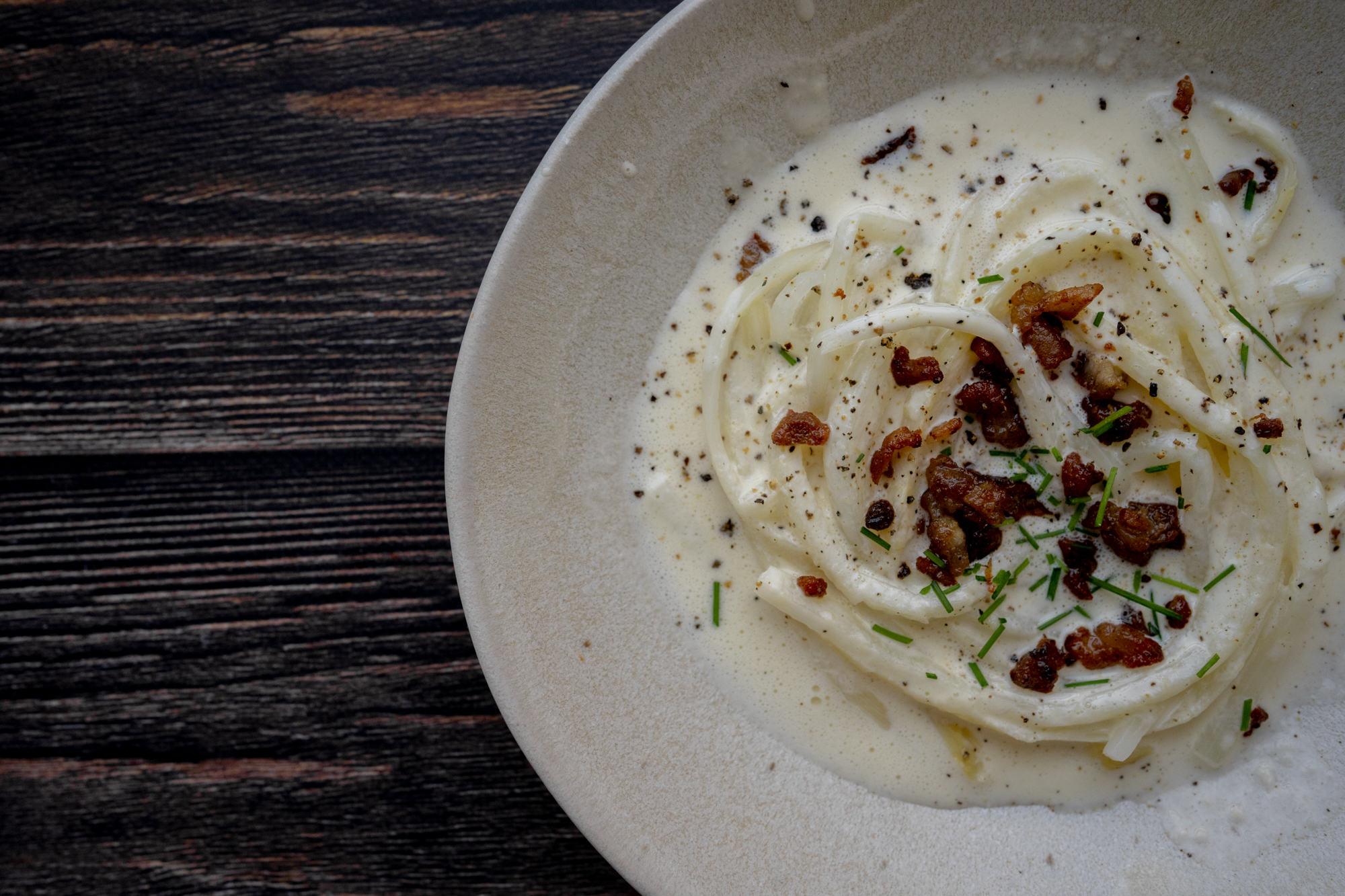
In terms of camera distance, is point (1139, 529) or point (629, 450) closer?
point (1139, 529)

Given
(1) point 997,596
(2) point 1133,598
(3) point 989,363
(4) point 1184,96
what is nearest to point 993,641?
(1) point 997,596

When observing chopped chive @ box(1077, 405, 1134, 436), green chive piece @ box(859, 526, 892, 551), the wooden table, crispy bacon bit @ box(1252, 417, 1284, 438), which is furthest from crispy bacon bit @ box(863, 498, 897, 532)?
the wooden table

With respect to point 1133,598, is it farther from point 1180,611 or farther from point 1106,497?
point 1106,497

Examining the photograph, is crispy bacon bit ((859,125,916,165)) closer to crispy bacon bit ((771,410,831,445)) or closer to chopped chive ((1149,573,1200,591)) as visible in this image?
crispy bacon bit ((771,410,831,445))

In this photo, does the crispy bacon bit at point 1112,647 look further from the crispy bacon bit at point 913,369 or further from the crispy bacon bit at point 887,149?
the crispy bacon bit at point 887,149

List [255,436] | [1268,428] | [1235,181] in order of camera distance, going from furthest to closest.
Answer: [255,436], [1235,181], [1268,428]

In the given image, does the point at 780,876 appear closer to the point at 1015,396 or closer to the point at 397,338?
the point at 1015,396

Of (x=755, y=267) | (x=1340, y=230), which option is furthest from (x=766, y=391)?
(x=1340, y=230)
